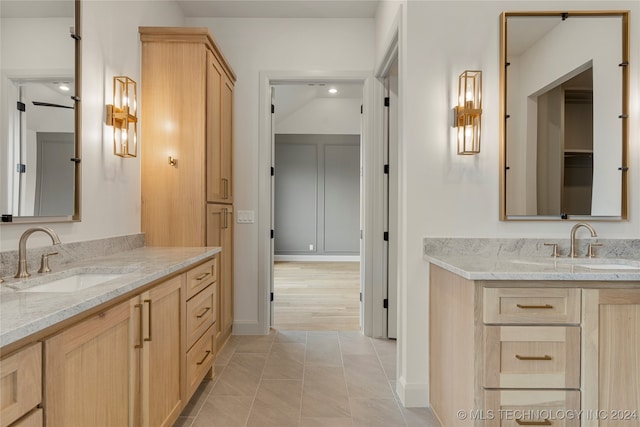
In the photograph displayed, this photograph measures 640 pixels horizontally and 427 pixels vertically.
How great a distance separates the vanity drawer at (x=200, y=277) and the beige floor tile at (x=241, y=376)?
2.23ft

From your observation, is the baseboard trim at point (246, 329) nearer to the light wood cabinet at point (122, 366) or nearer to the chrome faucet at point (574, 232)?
the light wood cabinet at point (122, 366)

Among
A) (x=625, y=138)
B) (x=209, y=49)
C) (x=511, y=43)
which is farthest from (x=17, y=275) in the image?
(x=625, y=138)

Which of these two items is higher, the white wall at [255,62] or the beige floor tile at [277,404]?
the white wall at [255,62]

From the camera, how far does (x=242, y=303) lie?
3.49m

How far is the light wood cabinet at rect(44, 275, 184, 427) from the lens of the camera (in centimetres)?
104

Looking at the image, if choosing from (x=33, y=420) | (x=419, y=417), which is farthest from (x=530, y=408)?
(x=33, y=420)

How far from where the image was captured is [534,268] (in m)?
1.67

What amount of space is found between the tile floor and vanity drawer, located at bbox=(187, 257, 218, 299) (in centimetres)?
69

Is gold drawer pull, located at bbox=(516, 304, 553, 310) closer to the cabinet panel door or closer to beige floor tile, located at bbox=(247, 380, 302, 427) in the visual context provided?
beige floor tile, located at bbox=(247, 380, 302, 427)

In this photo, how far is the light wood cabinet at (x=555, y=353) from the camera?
1.52 meters

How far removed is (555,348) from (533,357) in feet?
0.32

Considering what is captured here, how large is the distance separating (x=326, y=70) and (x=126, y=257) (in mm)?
2374

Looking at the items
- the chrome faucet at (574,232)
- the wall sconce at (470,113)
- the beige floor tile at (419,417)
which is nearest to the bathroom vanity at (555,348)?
the chrome faucet at (574,232)

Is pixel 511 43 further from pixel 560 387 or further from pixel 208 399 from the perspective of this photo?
pixel 208 399
